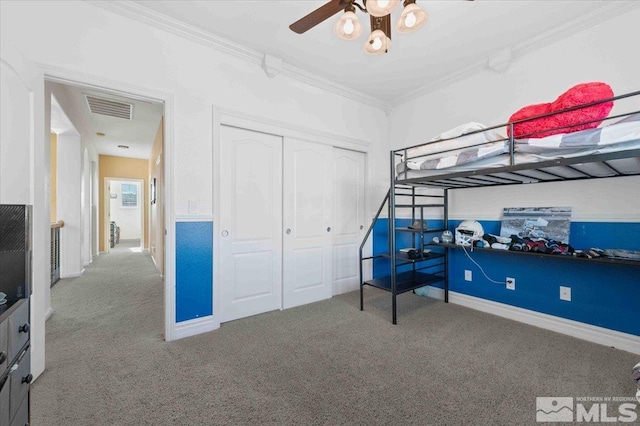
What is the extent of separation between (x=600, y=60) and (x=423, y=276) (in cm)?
246

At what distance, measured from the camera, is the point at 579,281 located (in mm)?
2324

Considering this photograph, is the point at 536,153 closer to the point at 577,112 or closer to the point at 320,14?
the point at 577,112

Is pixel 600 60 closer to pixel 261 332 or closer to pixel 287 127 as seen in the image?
pixel 287 127

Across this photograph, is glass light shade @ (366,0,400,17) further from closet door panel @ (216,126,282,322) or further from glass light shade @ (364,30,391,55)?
closet door panel @ (216,126,282,322)

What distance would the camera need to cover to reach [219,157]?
8.39 feet

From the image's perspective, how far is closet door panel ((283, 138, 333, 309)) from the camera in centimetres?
306

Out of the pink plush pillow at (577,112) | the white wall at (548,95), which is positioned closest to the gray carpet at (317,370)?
the white wall at (548,95)

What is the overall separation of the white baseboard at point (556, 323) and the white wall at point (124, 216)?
1070cm

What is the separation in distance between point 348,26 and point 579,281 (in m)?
2.76

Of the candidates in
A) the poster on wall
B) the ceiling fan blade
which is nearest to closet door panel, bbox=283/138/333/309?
the ceiling fan blade

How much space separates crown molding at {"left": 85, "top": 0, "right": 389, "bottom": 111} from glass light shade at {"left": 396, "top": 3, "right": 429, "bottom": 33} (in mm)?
1687

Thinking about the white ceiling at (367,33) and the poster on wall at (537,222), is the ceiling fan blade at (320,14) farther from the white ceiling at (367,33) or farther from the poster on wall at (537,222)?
the poster on wall at (537,222)

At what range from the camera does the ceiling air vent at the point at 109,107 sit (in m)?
3.47

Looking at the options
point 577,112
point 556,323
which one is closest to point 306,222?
point 577,112
